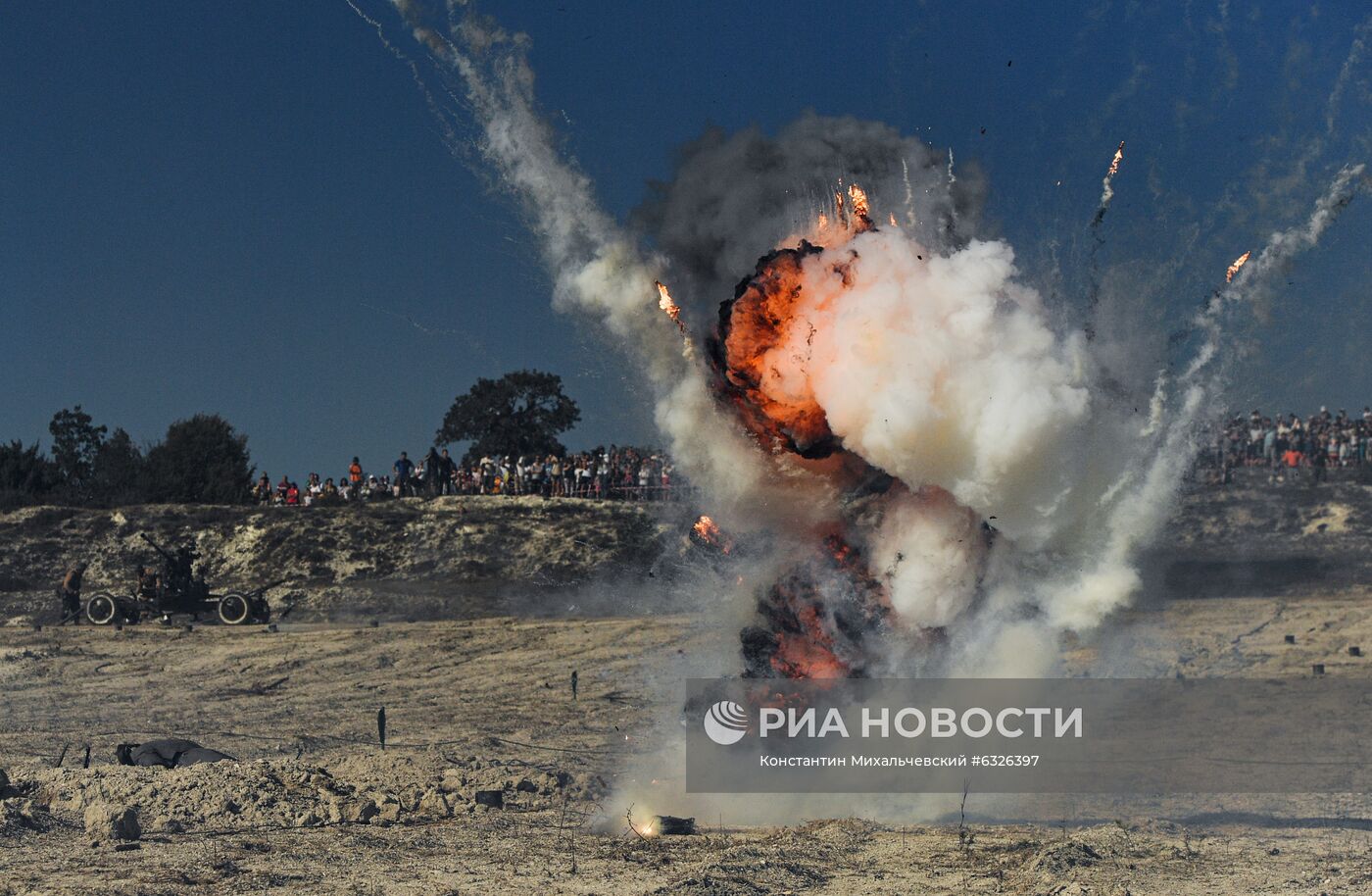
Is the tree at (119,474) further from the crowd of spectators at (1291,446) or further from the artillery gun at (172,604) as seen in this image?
the crowd of spectators at (1291,446)

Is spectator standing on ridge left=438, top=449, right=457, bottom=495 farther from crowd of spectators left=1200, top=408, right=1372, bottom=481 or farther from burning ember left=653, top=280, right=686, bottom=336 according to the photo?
burning ember left=653, top=280, right=686, bottom=336

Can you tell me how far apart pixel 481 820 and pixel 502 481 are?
3267cm

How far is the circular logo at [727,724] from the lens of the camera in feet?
65.9

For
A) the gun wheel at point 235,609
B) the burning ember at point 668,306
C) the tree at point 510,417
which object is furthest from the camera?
the tree at point 510,417

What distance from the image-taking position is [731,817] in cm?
1867

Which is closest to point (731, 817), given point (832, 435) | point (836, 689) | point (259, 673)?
point (836, 689)

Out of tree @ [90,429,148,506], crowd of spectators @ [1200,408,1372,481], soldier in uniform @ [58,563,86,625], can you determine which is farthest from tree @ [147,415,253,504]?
crowd of spectators @ [1200,408,1372,481]

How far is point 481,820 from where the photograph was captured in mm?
18156

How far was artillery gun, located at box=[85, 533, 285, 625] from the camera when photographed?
38.8 meters

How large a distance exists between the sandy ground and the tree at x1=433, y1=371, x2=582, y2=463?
3524cm

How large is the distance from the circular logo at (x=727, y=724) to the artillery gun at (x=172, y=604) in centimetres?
2159

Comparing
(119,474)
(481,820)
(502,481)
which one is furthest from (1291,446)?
(119,474)

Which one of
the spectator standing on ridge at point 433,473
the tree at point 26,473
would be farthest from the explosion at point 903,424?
the tree at point 26,473

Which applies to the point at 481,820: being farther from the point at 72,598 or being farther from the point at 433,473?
the point at 433,473
